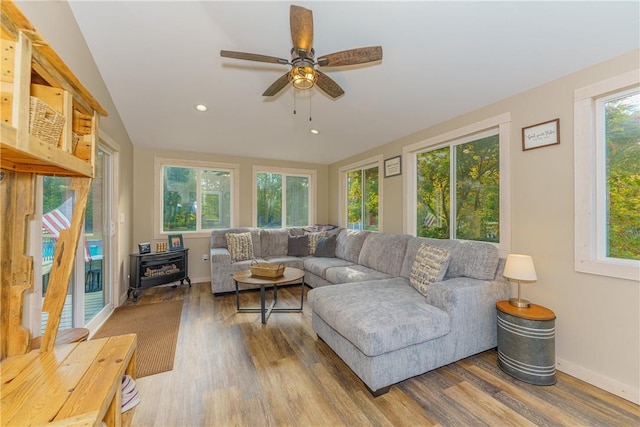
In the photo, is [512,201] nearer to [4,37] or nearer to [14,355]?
[4,37]

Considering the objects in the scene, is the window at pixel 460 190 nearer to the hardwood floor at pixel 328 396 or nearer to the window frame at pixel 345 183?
the window frame at pixel 345 183

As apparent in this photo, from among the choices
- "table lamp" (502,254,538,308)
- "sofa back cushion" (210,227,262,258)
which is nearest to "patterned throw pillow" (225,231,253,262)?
"sofa back cushion" (210,227,262,258)

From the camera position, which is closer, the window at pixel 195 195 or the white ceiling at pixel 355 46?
the white ceiling at pixel 355 46

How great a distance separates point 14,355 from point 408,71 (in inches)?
129

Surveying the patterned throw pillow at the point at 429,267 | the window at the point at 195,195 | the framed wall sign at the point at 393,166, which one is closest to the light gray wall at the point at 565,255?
the patterned throw pillow at the point at 429,267

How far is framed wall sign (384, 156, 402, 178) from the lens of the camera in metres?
3.82

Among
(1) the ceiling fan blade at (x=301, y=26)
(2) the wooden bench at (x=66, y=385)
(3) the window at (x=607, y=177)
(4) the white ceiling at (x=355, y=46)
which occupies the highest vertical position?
(4) the white ceiling at (x=355, y=46)

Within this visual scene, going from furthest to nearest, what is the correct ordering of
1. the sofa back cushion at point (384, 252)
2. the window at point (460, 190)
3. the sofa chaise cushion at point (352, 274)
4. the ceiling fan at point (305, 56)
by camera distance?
the sofa back cushion at point (384, 252) → the sofa chaise cushion at point (352, 274) → the window at point (460, 190) → the ceiling fan at point (305, 56)

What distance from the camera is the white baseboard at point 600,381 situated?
1728mm

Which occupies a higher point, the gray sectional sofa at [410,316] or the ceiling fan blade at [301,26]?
the ceiling fan blade at [301,26]

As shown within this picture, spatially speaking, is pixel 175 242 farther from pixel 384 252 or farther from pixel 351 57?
pixel 351 57

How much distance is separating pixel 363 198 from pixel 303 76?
127 inches

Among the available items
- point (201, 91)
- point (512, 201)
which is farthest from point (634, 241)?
point (201, 91)

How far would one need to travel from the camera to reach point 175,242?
14.0 ft
